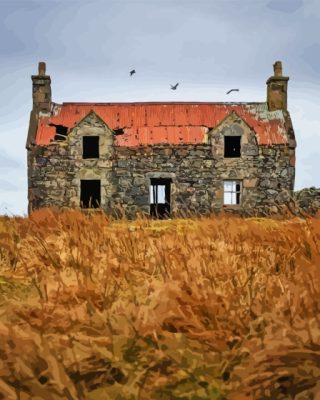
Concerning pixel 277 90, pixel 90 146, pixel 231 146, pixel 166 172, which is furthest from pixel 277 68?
pixel 90 146

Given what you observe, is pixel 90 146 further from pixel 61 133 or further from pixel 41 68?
pixel 41 68

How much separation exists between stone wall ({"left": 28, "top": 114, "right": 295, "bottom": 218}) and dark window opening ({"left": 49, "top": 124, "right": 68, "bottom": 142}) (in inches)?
11.6

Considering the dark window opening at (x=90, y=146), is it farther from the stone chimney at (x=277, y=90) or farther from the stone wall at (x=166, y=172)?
the stone chimney at (x=277, y=90)

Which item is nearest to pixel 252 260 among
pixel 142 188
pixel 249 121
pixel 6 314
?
pixel 6 314

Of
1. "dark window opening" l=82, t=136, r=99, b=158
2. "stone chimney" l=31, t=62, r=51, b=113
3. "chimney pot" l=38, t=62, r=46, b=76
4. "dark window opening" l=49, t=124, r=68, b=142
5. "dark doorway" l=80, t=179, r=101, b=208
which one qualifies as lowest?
"dark doorway" l=80, t=179, r=101, b=208

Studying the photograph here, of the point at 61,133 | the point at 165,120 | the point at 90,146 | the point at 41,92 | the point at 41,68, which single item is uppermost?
the point at 41,68

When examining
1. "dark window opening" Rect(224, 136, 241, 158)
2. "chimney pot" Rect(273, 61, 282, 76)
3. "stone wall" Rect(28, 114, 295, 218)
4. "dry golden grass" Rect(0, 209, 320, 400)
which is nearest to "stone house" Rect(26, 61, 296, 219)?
"stone wall" Rect(28, 114, 295, 218)

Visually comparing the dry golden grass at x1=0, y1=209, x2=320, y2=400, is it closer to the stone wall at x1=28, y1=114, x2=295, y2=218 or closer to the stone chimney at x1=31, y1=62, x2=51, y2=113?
the stone wall at x1=28, y1=114, x2=295, y2=218

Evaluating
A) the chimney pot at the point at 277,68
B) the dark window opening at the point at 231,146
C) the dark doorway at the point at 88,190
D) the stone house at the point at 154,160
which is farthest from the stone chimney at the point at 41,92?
the chimney pot at the point at 277,68

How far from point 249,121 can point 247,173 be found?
279 centimetres

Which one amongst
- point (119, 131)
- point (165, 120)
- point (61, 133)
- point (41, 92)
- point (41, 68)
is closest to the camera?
point (61, 133)

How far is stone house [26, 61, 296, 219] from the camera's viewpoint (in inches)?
950

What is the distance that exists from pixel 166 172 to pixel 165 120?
2893mm

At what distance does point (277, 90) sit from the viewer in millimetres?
26359
